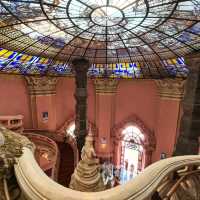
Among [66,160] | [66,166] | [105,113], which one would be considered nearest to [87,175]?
[66,166]

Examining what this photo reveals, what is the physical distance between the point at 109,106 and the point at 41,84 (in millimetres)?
6321

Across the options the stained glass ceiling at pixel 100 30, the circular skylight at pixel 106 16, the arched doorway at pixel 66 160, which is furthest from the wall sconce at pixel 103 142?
the circular skylight at pixel 106 16

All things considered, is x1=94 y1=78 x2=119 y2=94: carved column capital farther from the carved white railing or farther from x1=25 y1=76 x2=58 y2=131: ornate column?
the carved white railing

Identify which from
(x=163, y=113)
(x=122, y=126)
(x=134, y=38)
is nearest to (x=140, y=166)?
(x=122, y=126)

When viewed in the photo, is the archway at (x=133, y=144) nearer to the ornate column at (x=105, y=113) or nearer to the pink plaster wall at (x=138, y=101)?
the pink plaster wall at (x=138, y=101)

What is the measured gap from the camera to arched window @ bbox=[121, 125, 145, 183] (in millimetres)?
13961

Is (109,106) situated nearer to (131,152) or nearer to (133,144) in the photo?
(133,144)

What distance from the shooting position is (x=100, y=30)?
18.4 ft

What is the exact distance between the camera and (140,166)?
1406 centimetres

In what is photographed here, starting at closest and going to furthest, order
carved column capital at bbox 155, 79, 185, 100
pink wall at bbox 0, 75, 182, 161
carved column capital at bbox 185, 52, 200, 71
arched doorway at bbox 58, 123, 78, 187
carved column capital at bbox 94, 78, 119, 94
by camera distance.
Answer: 1. carved column capital at bbox 185, 52, 200, 71
2. arched doorway at bbox 58, 123, 78, 187
3. carved column capital at bbox 155, 79, 185, 100
4. pink wall at bbox 0, 75, 182, 161
5. carved column capital at bbox 94, 78, 119, 94

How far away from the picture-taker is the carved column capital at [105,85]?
13.8 metres

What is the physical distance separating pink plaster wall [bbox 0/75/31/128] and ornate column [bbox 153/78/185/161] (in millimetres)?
11033

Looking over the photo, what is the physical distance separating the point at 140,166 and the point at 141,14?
43.3ft

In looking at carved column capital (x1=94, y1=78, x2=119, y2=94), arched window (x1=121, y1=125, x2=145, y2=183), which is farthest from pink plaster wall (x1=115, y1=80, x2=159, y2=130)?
arched window (x1=121, y1=125, x2=145, y2=183)
